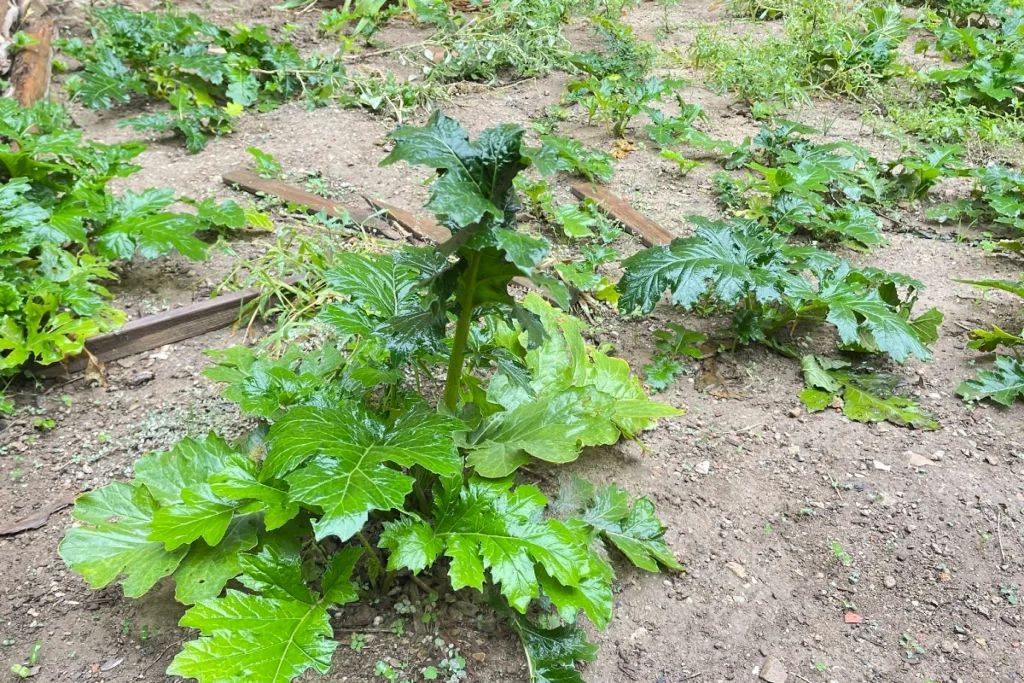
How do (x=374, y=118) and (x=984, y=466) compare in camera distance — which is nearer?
(x=984, y=466)

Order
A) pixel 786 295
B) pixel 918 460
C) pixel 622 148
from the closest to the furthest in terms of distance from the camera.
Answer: pixel 918 460 → pixel 786 295 → pixel 622 148

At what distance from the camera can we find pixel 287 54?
5.07 metres

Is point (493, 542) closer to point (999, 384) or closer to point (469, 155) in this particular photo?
point (469, 155)

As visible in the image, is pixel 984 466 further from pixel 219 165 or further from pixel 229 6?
pixel 229 6

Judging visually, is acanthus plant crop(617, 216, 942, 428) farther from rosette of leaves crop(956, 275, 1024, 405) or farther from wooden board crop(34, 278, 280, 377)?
wooden board crop(34, 278, 280, 377)

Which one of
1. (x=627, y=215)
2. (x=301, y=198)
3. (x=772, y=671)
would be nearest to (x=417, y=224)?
(x=301, y=198)

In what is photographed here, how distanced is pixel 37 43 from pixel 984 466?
5725 millimetres

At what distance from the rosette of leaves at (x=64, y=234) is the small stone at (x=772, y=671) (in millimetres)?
2538

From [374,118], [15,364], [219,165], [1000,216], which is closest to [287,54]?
[374,118]

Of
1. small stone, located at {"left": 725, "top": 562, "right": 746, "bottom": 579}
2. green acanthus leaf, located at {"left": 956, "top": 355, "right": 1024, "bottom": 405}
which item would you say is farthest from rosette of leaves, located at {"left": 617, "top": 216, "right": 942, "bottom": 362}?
small stone, located at {"left": 725, "top": 562, "right": 746, "bottom": 579}

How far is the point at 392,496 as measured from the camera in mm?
1598

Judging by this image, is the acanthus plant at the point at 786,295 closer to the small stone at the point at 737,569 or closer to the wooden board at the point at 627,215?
the wooden board at the point at 627,215

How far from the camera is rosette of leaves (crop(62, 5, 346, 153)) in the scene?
4.39 metres

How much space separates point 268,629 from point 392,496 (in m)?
0.42
